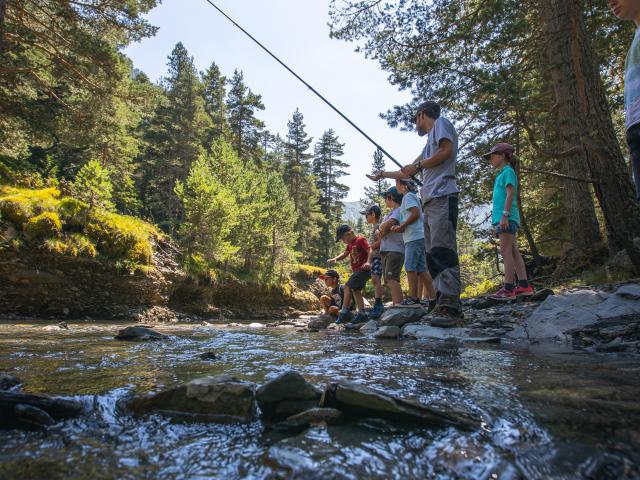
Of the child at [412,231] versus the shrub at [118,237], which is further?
the shrub at [118,237]

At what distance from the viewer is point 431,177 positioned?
16.4ft

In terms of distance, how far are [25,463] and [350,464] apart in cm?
108

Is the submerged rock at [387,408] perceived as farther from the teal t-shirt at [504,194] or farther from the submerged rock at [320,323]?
the submerged rock at [320,323]

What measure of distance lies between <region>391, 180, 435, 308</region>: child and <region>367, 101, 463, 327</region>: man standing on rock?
1.50 metres

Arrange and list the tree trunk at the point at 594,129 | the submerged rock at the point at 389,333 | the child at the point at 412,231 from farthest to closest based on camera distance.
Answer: the child at the point at 412,231 → the tree trunk at the point at 594,129 → the submerged rock at the point at 389,333

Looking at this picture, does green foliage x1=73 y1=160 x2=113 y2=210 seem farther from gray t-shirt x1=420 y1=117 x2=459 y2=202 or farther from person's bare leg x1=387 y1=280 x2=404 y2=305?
gray t-shirt x1=420 y1=117 x2=459 y2=202

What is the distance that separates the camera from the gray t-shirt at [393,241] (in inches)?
282

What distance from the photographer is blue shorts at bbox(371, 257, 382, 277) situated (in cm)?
768

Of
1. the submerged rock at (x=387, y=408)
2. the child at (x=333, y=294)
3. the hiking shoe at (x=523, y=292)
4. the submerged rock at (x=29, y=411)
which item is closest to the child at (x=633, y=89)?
the submerged rock at (x=387, y=408)

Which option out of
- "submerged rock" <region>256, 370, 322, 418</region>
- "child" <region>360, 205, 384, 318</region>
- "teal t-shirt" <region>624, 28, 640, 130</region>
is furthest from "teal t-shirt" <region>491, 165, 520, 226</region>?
"submerged rock" <region>256, 370, 322, 418</region>

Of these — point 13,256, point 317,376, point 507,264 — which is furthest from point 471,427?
point 13,256

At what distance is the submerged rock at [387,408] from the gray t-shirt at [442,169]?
139 inches

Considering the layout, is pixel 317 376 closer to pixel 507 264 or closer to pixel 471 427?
pixel 471 427

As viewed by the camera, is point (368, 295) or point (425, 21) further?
point (368, 295)
